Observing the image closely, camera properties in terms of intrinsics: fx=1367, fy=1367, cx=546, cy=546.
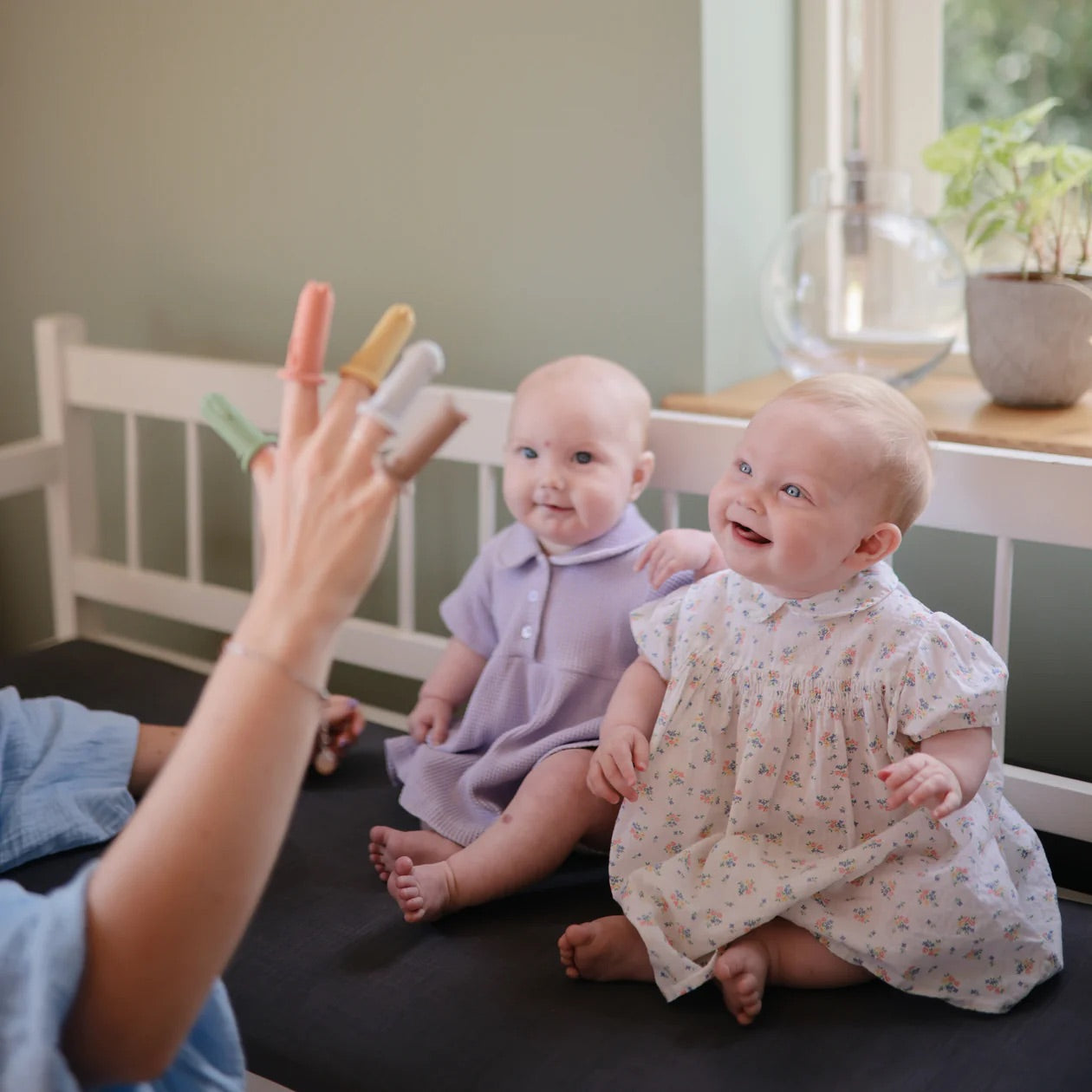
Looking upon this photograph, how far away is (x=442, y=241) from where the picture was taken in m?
1.73

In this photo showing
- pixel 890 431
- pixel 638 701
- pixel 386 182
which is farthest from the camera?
pixel 386 182

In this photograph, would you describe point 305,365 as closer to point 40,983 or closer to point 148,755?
point 40,983

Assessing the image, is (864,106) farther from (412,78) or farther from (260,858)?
(260,858)

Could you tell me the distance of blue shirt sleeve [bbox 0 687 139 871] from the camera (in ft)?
4.24

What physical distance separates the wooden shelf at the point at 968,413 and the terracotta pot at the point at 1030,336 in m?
0.03

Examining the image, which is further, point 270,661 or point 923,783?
point 923,783

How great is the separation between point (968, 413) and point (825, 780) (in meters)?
0.52

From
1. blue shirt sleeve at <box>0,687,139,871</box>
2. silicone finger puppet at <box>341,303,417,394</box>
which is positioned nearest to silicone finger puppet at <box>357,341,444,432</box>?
silicone finger puppet at <box>341,303,417,394</box>

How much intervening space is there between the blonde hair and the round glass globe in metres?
0.40

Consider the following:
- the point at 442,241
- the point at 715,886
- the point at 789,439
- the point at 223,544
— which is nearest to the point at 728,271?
the point at 442,241

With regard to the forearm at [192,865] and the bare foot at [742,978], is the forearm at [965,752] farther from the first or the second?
the forearm at [192,865]

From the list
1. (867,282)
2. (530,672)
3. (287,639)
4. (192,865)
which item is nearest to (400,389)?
(287,639)

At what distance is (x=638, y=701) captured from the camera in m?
1.20

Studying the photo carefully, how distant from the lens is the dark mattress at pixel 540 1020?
0.98m
